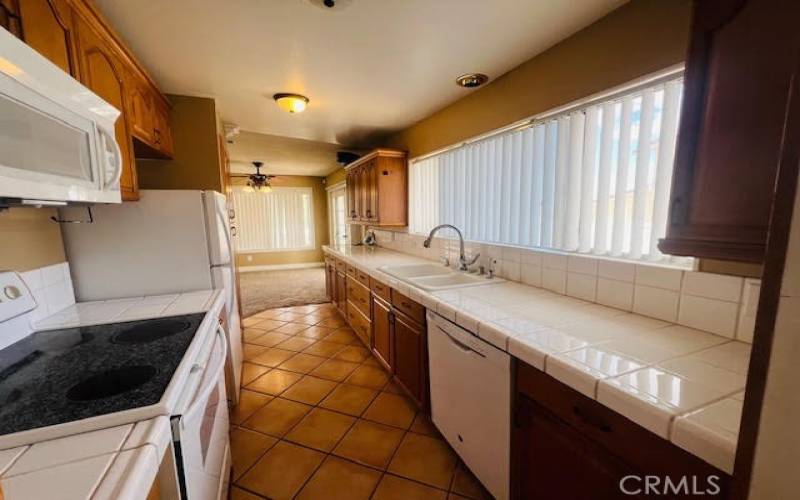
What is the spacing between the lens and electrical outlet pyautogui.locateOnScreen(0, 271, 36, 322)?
1102 millimetres

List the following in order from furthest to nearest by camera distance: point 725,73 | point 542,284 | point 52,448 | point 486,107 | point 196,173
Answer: point 196,173, point 486,107, point 542,284, point 725,73, point 52,448

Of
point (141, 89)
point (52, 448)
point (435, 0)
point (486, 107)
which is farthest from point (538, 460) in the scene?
point (141, 89)

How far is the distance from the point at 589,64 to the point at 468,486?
7.13 ft

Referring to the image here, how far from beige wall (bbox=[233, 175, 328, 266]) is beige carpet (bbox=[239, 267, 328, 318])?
1.25 ft

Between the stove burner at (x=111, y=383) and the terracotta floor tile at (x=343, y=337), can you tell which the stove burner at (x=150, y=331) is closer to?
the stove burner at (x=111, y=383)

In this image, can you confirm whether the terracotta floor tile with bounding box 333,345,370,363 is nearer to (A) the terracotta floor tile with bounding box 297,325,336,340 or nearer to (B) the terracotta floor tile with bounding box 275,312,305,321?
(A) the terracotta floor tile with bounding box 297,325,336,340

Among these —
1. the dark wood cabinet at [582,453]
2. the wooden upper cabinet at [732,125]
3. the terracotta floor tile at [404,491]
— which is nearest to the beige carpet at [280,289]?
the terracotta floor tile at [404,491]

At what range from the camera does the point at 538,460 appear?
3.61 ft

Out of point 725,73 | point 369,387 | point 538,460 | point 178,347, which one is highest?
point 725,73

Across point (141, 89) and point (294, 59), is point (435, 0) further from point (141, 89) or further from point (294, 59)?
point (141, 89)

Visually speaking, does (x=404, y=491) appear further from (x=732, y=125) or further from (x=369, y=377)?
(x=732, y=125)

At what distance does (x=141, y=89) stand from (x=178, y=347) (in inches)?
69.5

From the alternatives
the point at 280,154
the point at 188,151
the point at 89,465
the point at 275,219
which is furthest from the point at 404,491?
the point at 275,219

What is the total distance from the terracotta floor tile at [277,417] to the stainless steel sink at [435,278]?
114 cm
